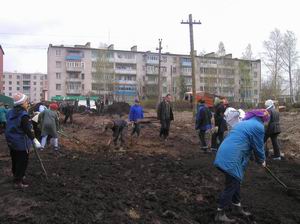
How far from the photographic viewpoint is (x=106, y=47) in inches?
3137

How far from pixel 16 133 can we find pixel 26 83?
152 m

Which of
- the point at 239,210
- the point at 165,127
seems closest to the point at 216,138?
the point at 165,127

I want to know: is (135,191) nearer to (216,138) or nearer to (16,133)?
(16,133)

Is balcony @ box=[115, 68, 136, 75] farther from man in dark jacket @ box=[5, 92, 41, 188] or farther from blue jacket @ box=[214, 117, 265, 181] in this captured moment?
blue jacket @ box=[214, 117, 265, 181]

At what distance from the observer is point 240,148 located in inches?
222

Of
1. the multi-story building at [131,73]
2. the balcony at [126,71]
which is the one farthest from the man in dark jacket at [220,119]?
the balcony at [126,71]

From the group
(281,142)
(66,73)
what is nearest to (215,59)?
(66,73)

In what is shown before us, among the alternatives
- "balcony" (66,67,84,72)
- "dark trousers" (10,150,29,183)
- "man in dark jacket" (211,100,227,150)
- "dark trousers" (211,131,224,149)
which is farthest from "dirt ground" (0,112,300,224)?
"balcony" (66,67,84,72)

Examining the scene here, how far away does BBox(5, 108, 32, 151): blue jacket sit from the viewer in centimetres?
700

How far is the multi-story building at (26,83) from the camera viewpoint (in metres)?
147

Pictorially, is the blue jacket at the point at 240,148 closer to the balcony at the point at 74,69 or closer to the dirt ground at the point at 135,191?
the dirt ground at the point at 135,191

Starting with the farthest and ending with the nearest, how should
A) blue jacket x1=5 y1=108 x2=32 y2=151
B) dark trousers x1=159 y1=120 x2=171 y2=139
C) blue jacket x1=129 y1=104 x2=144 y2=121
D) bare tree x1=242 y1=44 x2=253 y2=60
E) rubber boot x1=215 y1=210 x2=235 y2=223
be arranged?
1. bare tree x1=242 y1=44 x2=253 y2=60
2. blue jacket x1=129 y1=104 x2=144 y2=121
3. dark trousers x1=159 y1=120 x2=171 y2=139
4. blue jacket x1=5 y1=108 x2=32 y2=151
5. rubber boot x1=215 y1=210 x2=235 y2=223

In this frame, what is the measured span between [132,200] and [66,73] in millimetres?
77115

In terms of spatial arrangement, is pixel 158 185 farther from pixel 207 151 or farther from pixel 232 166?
pixel 207 151
